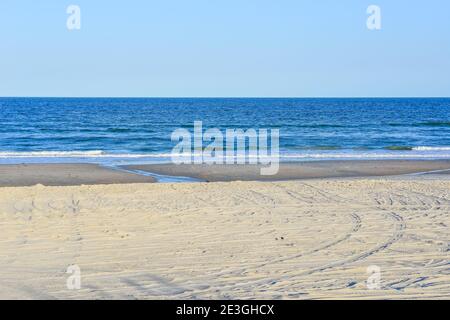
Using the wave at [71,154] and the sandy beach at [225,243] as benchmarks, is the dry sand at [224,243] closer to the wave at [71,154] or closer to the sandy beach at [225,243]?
the sandy beach at [225,243]

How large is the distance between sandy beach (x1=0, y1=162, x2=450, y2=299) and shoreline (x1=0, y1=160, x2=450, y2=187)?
375 centimetres

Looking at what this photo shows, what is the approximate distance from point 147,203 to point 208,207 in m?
1.26

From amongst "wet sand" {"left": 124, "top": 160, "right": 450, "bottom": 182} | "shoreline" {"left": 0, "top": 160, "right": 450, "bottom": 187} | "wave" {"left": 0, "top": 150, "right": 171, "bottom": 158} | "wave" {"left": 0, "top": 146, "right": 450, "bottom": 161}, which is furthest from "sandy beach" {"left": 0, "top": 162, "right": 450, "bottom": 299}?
"wave" {"left": 0, "top": 150, "right": 171, "bottom": 158}

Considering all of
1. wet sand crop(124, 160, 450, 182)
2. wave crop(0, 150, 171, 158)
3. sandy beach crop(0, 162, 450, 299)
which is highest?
wave crop(0, 150, 171, 158)

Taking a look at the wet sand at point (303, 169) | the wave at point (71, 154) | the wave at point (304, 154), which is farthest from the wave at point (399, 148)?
the wave at point (71, 154)

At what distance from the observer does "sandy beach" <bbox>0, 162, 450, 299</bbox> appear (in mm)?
6637

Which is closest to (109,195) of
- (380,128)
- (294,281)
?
(294,281)

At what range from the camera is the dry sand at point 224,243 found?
21.8ft

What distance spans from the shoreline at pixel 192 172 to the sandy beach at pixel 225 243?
12.3 ft

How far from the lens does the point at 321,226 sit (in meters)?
9.93

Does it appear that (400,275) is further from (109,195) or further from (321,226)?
(109,195)

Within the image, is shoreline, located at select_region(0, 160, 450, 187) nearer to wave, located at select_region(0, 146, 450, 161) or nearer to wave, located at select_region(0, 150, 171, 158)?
wave, located at select_region(0, 146, 450, 161)

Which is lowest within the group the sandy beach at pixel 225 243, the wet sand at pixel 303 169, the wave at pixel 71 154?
the wet sand at pixel 303 169

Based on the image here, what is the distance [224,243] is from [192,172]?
11204 millimetres
